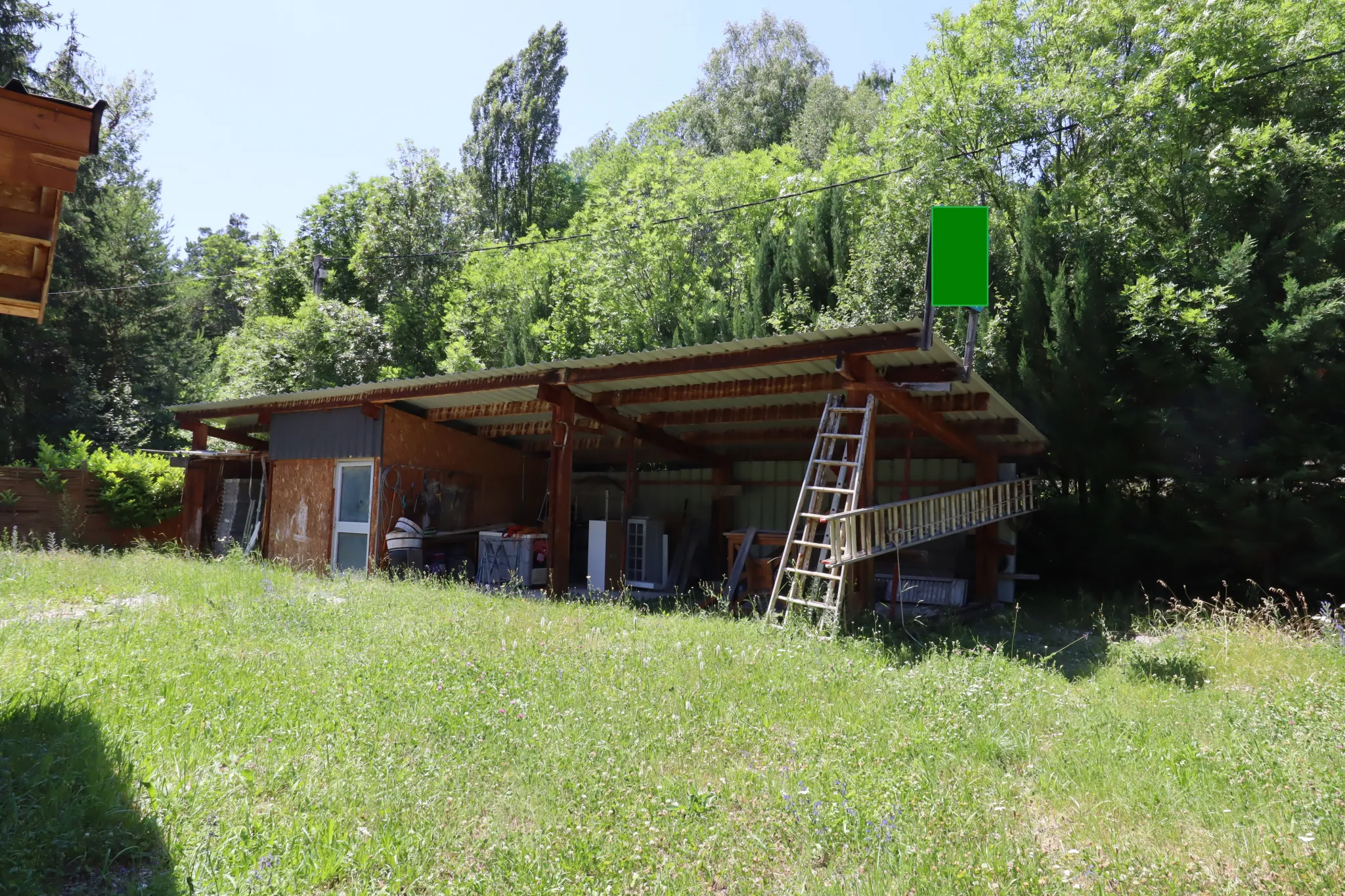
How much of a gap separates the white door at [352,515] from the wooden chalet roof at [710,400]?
108 centimetres

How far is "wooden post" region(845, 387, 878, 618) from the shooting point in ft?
25.1

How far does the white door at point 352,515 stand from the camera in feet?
38.9

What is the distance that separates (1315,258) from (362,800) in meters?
11.9

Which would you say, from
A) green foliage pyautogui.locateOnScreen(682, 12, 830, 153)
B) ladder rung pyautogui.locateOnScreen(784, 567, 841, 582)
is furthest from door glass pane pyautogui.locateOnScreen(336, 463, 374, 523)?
green foliage pyautogui.locateOnScreen(682, 12, 830, 153)

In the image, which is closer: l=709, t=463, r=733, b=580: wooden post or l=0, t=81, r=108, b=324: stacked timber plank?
l=0, t=81, r=108, b=324: stacked timber plank

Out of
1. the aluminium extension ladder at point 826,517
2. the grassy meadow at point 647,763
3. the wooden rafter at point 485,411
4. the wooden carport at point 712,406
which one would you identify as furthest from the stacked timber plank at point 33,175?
the wooden rafter at point 485,411

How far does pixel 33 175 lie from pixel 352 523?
8.54m

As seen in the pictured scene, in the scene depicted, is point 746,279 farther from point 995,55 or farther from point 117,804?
point 117,804

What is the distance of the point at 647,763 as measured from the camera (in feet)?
13.7

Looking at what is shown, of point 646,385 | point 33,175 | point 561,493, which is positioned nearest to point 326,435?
point 561,493

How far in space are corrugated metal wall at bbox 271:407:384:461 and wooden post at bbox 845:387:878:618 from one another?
7.21 metres

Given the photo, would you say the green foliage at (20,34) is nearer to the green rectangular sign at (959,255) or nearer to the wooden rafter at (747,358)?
the wooden rafter at (747,358)

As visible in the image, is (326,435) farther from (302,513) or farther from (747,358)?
(747,358)

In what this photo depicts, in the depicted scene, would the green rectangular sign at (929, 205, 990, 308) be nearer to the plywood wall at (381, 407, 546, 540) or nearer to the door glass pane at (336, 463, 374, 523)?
the plywood wall at (381, 407, 546, 540)
